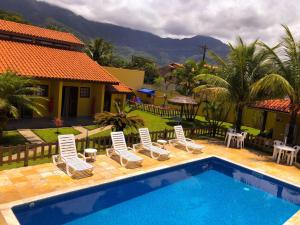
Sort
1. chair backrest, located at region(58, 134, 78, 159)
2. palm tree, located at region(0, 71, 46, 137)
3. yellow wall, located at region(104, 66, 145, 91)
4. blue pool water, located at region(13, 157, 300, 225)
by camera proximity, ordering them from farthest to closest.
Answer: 1. yellow wall, located at region(104, 66, 145, 91)
2. palm tree, located at region(0, 71, 46, 137)
3. chair backrest, located at region(58, 134, 78, 159)
4. blue pool water, located at region(13, 157, 300, 225)

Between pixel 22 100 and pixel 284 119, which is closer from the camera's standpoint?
pixel 22 100

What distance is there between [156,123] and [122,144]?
1083cm

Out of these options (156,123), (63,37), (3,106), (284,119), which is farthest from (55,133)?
(284,119)

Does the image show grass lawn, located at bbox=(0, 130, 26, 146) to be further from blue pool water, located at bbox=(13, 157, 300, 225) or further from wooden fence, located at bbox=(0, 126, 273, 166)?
blue pool water, located at bbox=(13, 157, 300, 225)

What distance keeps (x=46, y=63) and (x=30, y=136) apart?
687 cm

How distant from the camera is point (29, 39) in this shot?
22078mm

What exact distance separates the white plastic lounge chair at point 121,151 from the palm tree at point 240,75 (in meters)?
7.56

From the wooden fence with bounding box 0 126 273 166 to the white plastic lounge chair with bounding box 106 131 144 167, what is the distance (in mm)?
603

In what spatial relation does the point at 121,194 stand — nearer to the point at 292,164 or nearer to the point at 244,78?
the point at 292,164

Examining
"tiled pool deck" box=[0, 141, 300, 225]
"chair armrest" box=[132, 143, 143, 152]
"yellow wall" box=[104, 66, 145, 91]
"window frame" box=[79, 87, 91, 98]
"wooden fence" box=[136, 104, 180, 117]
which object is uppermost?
"yellow wall" box=[104, 66, 145, 91]

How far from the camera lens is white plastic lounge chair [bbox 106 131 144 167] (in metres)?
11.6

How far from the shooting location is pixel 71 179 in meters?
9.67

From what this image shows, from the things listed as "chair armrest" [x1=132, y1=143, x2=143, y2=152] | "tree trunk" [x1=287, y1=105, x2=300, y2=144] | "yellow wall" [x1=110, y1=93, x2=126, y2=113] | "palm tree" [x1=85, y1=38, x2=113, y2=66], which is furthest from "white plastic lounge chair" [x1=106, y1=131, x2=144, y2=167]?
"palm tree" [x1=85, y1=38, x2=113, y2=66]

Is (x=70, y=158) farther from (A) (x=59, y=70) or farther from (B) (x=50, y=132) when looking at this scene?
(A) (x=59, y=70)
